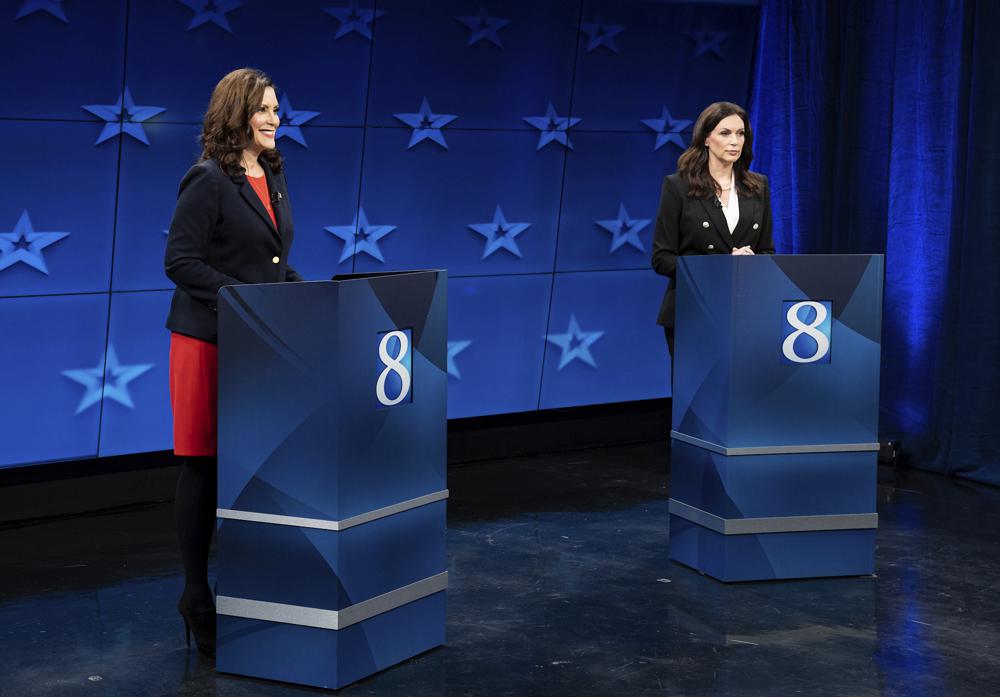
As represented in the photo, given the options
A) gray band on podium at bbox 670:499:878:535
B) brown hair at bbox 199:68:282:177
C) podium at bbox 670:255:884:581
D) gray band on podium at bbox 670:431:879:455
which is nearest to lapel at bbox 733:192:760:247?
podium at bbox 670:255:884:581

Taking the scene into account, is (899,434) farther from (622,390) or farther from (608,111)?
(608,111)

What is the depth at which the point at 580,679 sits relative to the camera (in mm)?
3482

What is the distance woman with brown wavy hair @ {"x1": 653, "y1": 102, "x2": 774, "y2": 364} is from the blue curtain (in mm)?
1846

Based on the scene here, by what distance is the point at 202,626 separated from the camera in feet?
12.0

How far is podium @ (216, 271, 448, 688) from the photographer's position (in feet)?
10.9

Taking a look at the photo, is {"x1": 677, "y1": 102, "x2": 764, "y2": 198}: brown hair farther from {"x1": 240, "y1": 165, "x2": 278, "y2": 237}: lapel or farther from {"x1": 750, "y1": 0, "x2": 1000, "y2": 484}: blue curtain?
{"x1": 750, "y1": 0, "x2": 1000, "y2": 484}: blue curtain

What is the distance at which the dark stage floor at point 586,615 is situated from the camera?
3.46 meters

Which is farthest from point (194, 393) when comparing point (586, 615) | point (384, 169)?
point (384, 169)

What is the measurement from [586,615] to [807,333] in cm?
119

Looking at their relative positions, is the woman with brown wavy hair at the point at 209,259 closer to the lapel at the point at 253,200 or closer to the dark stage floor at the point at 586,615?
the lapel at the point at 253,200

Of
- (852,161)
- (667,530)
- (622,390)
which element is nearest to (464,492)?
(667,530)

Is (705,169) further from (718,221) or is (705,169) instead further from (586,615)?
(586,615)

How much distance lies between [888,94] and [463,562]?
346 centimetres

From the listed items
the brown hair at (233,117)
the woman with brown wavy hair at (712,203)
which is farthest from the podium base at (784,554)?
the brown hair at (233,117)
